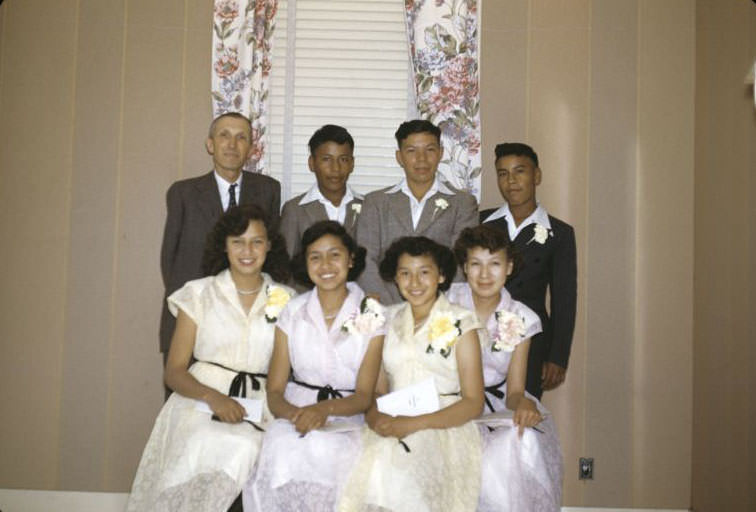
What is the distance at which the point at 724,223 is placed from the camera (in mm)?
3535

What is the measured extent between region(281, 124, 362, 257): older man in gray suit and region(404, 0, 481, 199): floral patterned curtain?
0.55 meters

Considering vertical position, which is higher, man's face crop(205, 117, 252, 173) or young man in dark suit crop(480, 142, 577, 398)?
man's face crop(205, 117, 252, 173)

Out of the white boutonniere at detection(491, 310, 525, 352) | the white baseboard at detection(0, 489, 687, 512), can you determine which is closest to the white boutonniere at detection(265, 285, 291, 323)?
the white boutonniere at detection(491, 310, 525, 352)

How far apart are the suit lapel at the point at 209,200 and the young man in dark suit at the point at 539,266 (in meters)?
1.23

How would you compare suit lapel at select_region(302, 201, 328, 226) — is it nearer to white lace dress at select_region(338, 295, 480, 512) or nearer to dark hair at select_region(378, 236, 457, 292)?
dark hair at select_region(378, 236, 457, 292)

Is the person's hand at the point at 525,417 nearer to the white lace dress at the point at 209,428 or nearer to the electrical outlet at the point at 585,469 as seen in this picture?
the white lace dress at the point at 209,428

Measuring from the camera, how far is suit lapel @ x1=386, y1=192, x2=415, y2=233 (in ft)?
11.1

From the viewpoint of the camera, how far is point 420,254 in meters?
2.87

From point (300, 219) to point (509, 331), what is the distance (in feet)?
3.74

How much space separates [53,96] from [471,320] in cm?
260

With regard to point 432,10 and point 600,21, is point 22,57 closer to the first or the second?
point 432,10

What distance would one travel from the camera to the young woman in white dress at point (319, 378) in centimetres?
256

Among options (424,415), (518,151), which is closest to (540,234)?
(518,151)

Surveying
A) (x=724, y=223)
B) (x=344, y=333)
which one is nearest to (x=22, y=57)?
(x=344, y=333)
